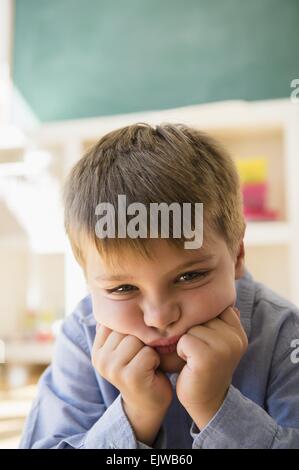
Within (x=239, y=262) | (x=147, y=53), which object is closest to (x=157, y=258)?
(x=239, y=262)

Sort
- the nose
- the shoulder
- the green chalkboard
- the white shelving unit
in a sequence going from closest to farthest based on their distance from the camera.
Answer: the nose → the shoulder → the green chalkboard → the white shelving unit

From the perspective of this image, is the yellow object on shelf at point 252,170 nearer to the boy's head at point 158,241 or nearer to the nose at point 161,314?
the boy's head at point 158,241

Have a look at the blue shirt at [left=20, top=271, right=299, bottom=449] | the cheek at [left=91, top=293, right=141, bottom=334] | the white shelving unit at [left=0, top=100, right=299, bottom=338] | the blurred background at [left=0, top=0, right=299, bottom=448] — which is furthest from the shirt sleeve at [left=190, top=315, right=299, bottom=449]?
the white shelving unit at [left=0, top=100, right=299, bottom=338]

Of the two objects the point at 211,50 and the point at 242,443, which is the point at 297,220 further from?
the point at 242,443

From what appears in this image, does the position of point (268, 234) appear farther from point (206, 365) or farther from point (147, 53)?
point (206, 365)

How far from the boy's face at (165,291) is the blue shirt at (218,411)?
0.07 m

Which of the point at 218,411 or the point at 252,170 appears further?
the point at 252,170

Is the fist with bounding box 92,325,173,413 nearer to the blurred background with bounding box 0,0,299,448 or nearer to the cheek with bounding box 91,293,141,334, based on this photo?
the cheek with bounding box 91,293,141,334

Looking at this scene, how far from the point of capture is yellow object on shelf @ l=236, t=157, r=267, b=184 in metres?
1.37

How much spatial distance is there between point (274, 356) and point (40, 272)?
3.95 feet

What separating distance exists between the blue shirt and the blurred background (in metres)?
0.30

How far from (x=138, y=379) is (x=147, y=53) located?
983 millimetres

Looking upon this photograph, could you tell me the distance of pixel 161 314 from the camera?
406mm

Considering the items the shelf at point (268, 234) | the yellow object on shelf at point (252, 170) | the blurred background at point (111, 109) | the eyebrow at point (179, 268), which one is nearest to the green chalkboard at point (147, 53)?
the blurred background at point (111, 109)
